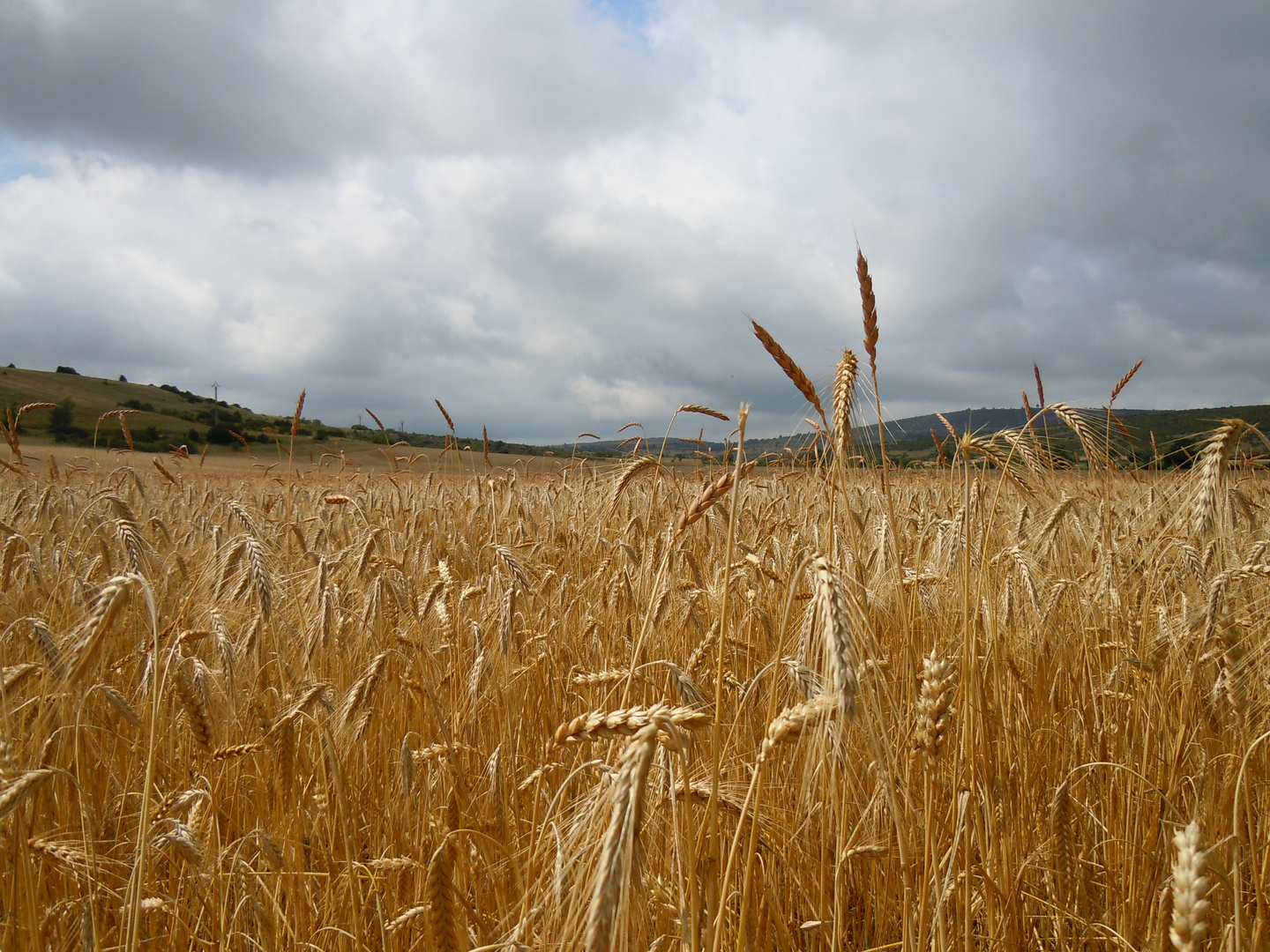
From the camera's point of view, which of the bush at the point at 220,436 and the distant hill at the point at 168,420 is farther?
the bush at the point at 220,436

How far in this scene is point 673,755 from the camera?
4.00 feet

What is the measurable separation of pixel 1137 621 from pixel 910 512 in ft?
8.63

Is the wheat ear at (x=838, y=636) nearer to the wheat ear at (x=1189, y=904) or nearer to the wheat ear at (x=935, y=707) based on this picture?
the wheat ear at (x=935, y=707)

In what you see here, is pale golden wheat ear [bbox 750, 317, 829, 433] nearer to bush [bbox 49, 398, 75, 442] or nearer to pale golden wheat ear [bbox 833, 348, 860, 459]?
pale golden wheat ear [bbox 833, 348, 860, 459]


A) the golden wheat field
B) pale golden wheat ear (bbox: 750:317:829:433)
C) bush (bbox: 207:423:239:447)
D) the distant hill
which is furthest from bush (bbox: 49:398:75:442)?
pale golden wheat ear (bbox: 750:317:829:433)

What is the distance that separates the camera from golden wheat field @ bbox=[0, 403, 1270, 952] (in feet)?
3.74

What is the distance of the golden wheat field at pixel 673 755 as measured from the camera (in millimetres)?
1141

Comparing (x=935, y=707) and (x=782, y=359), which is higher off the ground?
(x=782, y=359)

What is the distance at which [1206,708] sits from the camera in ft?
7.35

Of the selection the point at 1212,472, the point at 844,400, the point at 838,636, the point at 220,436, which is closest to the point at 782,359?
the point at 844,400

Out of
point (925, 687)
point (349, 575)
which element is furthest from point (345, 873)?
point (349, 575)

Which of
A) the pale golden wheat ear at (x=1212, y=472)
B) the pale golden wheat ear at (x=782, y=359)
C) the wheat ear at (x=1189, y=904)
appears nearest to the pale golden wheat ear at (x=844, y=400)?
the pale golden wheat ear at (x=782, y=359)

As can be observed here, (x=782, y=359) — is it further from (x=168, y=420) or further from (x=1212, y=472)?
(x=168, y=420)

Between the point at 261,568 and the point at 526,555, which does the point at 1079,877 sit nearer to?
the point at 261,568
